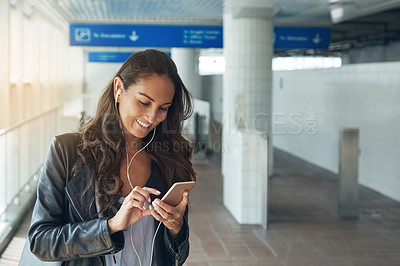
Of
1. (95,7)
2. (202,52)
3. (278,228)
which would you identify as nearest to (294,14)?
(95,7)

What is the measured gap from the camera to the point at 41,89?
12398 mm

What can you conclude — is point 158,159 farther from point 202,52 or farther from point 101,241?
point 202,52

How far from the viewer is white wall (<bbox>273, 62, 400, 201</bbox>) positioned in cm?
866

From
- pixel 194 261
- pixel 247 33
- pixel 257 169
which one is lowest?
pixel 194 261

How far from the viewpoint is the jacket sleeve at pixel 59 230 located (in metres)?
1.58

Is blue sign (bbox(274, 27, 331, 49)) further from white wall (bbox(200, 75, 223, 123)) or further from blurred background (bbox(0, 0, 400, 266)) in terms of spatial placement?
white wall (bbox(200, 75, 223, 123))

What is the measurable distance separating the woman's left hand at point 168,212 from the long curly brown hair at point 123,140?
17 cm

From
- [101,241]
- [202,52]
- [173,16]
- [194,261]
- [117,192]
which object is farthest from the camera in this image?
[202,52]

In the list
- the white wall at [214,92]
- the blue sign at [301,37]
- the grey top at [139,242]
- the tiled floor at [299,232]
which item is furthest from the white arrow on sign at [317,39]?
the grey top at [139,242]

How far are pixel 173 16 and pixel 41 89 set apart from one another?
11.0 ft

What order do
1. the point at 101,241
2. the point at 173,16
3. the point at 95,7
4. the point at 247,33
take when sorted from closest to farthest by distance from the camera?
the point at 101,241 < the point at 247,33 < the point at 95,7 < the point at 173,16

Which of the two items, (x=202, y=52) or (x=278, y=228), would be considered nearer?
(x=278, y=228)

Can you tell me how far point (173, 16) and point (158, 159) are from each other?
35.5 ft

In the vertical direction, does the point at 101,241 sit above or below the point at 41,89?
below
